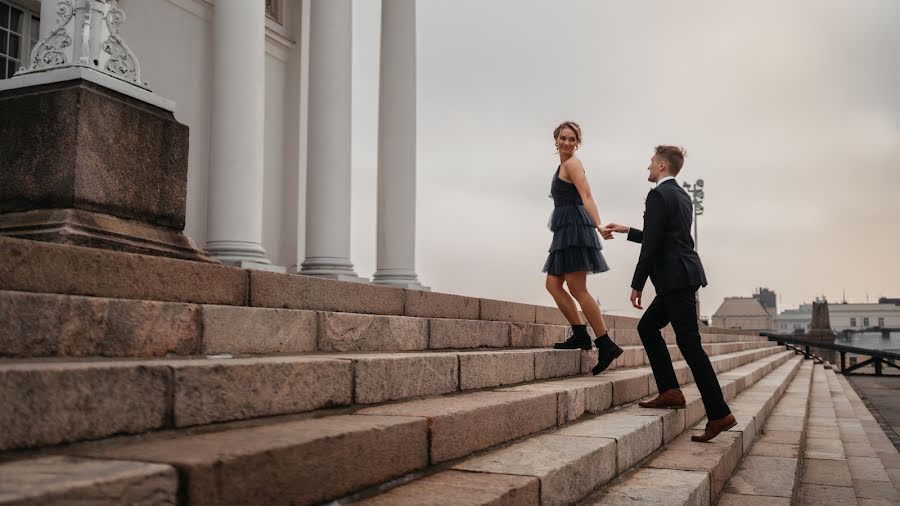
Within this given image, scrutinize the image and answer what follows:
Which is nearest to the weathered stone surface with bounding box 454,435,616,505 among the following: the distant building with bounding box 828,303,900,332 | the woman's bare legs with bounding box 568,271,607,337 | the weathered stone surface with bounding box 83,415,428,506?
the weathered stone surface with bounding box 83,415,428,506

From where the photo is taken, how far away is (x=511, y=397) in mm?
4316

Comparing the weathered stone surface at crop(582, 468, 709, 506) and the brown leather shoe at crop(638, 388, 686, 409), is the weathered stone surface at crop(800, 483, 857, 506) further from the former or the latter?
the weathered stone surface at crop(582, 468, 709, 506)

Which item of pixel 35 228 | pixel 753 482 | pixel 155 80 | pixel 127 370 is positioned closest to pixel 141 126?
pixel 35 228

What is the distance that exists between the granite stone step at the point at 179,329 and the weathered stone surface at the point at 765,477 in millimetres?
2286

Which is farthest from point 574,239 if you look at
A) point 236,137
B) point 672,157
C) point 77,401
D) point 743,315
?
point 743,315

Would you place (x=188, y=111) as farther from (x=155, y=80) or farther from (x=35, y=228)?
(x=35, y=228)

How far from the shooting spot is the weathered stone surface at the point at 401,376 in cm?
366

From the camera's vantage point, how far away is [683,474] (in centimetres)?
428

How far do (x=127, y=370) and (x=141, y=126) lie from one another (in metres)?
2.38

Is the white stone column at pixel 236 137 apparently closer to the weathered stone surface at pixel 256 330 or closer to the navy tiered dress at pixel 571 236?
the navy tiered dress at pixel 571 236

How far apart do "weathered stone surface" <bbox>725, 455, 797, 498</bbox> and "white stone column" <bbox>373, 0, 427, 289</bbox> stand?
8709 millimetres

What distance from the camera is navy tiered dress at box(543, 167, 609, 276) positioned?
654 cm

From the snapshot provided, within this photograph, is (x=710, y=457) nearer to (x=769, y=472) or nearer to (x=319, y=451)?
(x=769, y=472)

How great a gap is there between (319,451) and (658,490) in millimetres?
2081
